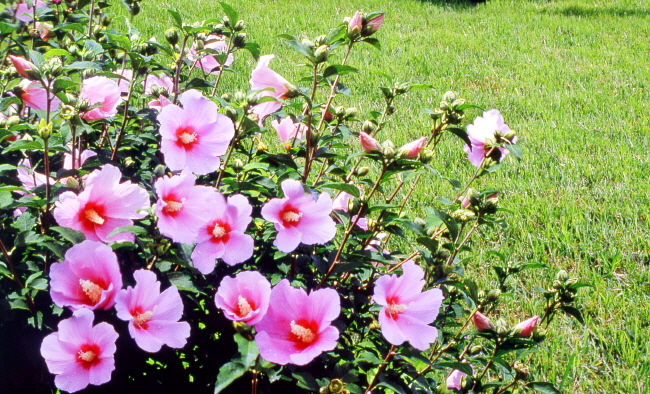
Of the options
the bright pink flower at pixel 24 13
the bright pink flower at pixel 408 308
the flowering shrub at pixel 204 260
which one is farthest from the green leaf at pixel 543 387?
the bright pink flower at pixel 24 13

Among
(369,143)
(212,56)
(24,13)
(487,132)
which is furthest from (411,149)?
(24,13)

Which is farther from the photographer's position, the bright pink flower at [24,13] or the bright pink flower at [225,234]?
the bright pink flower at [24,13]

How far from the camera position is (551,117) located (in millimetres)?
4043

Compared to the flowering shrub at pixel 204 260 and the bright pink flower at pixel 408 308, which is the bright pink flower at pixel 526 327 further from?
the bright pink flower at pixel 408 308

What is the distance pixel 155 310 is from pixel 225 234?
0.16 m

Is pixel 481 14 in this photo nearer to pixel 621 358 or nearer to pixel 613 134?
pixel 613 134

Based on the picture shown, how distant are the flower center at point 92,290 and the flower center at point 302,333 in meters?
0.27

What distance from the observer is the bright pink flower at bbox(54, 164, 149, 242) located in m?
0.89

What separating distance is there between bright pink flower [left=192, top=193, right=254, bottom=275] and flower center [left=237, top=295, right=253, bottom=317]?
7cm

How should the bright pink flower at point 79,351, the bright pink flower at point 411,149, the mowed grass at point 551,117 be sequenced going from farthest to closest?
the mowed grass at point 551,117 → the bright pink flower at point 411,149 → the bright pink flower at point 79,351

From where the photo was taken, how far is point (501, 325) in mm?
1138

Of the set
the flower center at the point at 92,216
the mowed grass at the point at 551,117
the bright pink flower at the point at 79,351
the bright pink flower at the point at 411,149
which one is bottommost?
the mowed grass at the point at 551,117

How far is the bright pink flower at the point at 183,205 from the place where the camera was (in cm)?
88

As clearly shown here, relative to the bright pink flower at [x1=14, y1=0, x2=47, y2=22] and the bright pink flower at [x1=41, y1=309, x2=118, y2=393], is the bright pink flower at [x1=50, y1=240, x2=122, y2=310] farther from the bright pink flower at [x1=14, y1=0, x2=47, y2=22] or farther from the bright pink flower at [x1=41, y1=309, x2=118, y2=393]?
the bright pink flower at [x1=14, y1=0, x2=47, y2=22]
